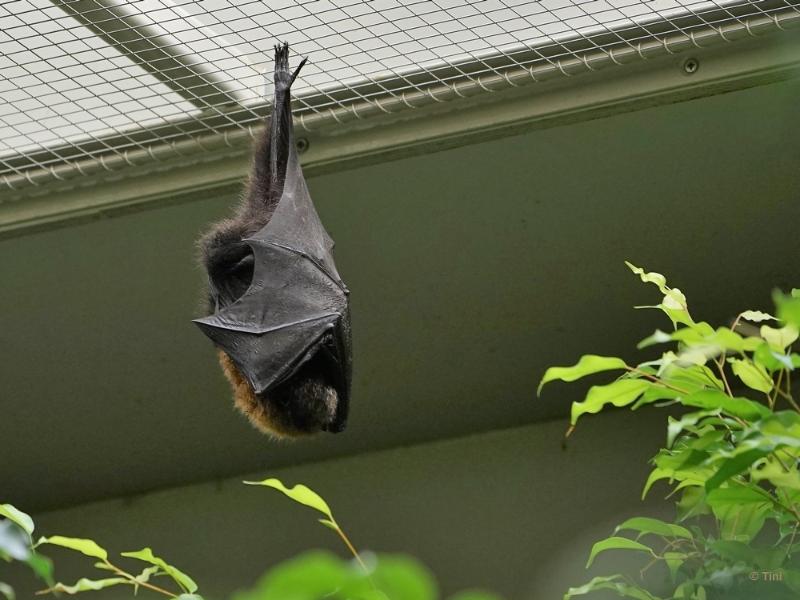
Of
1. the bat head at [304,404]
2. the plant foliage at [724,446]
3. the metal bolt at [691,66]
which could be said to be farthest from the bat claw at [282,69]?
the plant foliage at [724,446]

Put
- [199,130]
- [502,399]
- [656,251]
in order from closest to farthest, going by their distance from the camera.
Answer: [199,130], [656,251], [502,399]

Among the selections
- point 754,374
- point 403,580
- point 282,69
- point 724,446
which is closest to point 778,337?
point 754,374

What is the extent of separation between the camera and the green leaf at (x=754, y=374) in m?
1.86

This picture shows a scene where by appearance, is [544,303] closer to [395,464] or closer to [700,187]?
[700,187]

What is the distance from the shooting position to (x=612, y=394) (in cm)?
179

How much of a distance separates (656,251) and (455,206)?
95cm

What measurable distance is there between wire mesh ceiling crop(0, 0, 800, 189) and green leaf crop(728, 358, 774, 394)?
6.26 feet

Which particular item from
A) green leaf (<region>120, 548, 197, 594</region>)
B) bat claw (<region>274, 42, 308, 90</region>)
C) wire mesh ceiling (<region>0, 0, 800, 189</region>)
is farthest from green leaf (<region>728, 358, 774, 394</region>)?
bat claw (<region>274, 42, 308, 90</region>)

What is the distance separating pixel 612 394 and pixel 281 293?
7.61 feet

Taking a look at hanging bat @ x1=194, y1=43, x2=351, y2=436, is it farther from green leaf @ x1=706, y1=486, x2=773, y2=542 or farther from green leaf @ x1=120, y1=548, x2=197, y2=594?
green leaf @ x1=706, y1=486, x2=773, y2=542

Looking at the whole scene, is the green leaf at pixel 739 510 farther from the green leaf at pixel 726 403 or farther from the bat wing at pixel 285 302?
the bat wing at pixel 285 302

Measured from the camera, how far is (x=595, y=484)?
5.95m

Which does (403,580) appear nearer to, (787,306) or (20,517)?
(787,306)

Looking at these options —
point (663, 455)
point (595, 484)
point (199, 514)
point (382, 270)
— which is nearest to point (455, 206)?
point (382, 270)
